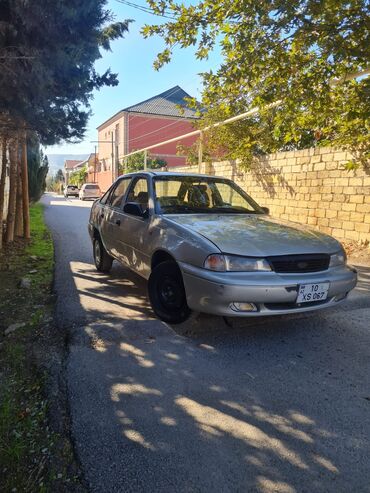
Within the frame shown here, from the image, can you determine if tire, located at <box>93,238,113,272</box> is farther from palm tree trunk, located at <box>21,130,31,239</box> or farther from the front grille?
the front grille

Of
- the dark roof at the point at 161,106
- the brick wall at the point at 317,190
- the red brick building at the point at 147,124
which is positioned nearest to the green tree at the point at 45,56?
the brick wall at the point at 317,190

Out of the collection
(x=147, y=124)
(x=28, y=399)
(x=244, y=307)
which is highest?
(x=147, y=124)

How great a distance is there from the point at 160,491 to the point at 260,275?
5.79 ft

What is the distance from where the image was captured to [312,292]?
3.23 meters

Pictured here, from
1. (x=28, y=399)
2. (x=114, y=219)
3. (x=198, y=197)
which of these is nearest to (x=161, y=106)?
(x=114, y=219)

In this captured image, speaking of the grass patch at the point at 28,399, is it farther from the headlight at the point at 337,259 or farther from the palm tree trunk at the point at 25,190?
the palm tree trunk at the point at 25,190

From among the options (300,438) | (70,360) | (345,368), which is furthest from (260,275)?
(70,360)

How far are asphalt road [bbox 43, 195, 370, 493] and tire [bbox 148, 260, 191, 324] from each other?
6.0 inches

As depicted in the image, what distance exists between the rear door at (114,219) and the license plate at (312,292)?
8.13 ft

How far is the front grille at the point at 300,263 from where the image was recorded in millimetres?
3168

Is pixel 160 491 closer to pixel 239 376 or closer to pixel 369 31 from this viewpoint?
pixel 239 376

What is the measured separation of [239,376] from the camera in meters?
2.86

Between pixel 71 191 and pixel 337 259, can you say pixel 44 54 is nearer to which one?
pixel 337 259

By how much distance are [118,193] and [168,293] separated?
92.9 inches
